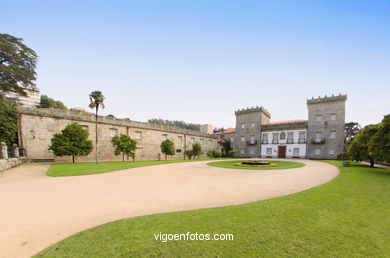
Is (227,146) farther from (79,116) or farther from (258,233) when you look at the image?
(258,233)

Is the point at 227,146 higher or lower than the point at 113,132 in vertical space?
lower

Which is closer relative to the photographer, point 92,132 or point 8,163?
point 8,163

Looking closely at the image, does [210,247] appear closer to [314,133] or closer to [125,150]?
[125,150]

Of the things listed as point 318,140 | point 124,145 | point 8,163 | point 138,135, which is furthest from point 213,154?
point 8,163

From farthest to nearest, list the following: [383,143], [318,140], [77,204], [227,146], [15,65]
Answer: [227,146]
[318,140]
[15,65]
[383,143]
[77,204]

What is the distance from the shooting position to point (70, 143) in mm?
18859

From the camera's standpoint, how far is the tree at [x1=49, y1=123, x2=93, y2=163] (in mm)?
18375

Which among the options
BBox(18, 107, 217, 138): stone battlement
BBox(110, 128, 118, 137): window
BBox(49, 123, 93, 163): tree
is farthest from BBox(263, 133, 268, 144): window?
BBox(49, 123, 93, 163): tree

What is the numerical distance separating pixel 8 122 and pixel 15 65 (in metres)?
6.91

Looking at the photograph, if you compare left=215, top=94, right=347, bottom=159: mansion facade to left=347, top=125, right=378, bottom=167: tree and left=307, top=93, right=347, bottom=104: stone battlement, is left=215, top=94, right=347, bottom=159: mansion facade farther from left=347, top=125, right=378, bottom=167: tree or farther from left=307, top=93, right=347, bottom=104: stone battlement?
left=347, top=125, right=378, bottom=167: tree

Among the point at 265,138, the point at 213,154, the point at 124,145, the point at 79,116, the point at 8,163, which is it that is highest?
the point at 79,116

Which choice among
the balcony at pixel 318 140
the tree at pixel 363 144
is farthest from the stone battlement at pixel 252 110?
the tree at pixel 363 144

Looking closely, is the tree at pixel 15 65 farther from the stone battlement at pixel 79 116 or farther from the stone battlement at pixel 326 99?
the stone battlement at pixel 326 99

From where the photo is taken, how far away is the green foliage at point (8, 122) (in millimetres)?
18353
